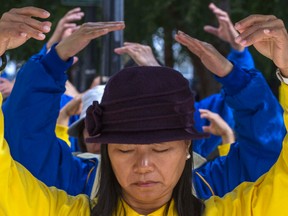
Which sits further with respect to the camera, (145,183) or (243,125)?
(243,125)

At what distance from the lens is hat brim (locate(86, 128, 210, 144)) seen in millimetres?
1870

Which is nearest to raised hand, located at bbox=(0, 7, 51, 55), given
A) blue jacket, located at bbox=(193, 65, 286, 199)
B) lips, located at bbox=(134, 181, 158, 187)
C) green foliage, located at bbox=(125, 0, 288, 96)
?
lips, located at bbox=(134, 181, 158, 187)

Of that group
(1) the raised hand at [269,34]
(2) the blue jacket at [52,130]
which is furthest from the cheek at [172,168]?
(2) the blue jacket at [52,130]

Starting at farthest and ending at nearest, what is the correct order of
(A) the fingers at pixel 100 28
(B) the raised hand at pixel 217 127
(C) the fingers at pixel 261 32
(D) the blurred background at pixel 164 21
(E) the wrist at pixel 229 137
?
1. (D) the blurred background at pixel 164 21
2. (E) the wrist at pixel 229 137
3. (B) the raised hand at pixel 217 127
4. (A) the fingers at pixel 100 28
5. (C) the fingers at pixel 261 32

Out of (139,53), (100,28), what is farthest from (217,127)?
(100,28)

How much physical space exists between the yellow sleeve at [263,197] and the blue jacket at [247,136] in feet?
1.72

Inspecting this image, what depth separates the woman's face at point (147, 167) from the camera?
1.90 meters

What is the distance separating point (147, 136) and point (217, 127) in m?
1.87

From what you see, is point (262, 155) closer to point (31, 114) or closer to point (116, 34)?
point (31, 114)

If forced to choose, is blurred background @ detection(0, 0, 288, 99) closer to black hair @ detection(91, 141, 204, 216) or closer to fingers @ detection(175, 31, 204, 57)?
fingers @ detection(175, 31, 204, 57)

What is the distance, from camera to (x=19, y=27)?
73.8 inches

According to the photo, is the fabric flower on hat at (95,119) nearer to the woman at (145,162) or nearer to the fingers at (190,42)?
the woman at (145,162)

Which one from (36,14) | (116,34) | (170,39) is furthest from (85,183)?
(170,39)

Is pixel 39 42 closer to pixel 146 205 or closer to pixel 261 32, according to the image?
pixel 146 205
